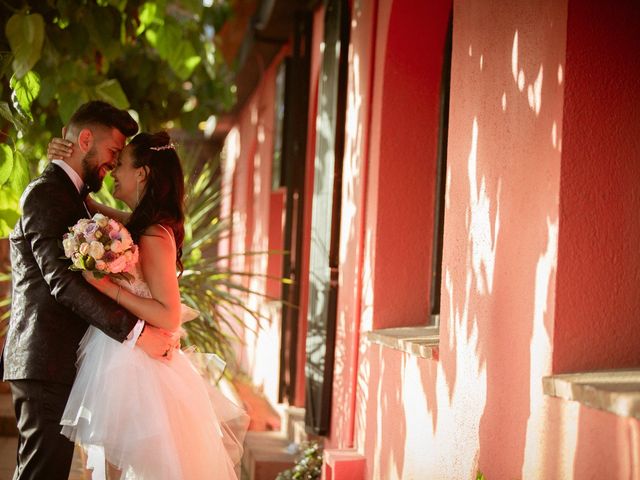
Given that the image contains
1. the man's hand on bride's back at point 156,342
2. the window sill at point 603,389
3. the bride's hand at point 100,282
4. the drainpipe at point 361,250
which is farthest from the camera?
the drainpipe at point 361,250

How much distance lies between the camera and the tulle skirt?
3697 mm

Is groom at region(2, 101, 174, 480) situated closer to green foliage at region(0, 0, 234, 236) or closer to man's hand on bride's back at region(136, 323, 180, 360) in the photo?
man's hand on bride's back at region(136, 323, 180, 360)

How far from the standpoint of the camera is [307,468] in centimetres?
576

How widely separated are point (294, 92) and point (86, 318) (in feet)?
16.6

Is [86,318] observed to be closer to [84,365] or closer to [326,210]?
[84,365]

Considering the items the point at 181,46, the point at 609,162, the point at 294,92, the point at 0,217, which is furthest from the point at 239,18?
the point at 609,162

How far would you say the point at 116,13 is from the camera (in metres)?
5.21

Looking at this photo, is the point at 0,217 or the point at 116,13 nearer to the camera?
the point at 0,217

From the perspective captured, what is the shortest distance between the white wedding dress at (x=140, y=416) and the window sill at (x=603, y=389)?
165 cm

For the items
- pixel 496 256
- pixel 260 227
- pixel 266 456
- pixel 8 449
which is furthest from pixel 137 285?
pixel 260 227

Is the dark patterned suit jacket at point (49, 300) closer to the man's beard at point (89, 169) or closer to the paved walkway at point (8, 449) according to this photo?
the man's beard at point (89, 169)

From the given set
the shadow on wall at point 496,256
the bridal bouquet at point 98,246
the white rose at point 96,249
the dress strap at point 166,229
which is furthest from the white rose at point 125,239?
the shadow on wall at point 496,256

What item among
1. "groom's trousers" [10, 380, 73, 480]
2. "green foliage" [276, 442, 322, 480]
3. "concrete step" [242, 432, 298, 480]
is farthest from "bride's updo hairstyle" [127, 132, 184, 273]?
"concrete step" [242, 432, 298, 480]

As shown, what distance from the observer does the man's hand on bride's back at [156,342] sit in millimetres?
3877
